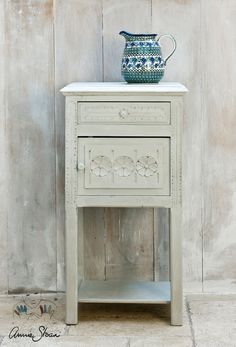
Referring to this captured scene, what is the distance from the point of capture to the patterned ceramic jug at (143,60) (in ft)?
9.64

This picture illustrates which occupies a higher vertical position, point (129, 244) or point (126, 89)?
point (126, 89)

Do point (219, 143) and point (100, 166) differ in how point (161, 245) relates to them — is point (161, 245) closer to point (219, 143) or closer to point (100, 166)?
point (219, 143)

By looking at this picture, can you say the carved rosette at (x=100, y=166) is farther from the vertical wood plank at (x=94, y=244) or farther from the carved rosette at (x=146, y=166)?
the vertical wood plank at (x=94, y=244)

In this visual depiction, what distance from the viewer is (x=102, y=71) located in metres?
3.20

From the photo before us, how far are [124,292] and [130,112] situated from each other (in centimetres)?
72

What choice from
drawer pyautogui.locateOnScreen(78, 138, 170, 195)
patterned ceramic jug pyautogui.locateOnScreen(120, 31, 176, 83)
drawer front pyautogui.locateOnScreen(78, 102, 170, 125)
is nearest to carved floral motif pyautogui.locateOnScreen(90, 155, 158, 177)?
drawer pyautogui.locateOnScreen(78, 138, 170, 195)

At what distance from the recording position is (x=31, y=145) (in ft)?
10.6

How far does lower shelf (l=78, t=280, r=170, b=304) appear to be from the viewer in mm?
2936

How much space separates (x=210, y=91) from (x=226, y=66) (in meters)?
0.12

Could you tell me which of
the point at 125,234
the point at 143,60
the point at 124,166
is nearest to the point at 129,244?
the point at 125,234

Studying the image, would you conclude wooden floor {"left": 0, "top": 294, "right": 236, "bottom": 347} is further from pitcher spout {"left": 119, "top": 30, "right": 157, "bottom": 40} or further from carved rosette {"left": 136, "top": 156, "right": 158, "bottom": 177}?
pitcher spout {"left": 119, "top": 30, "right": 157, "bottom": 40}

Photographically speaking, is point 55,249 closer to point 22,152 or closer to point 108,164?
point 22,152

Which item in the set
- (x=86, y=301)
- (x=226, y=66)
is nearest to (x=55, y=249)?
(x=86, y=301)

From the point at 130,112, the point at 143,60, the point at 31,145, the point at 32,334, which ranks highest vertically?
the point at 143,60
